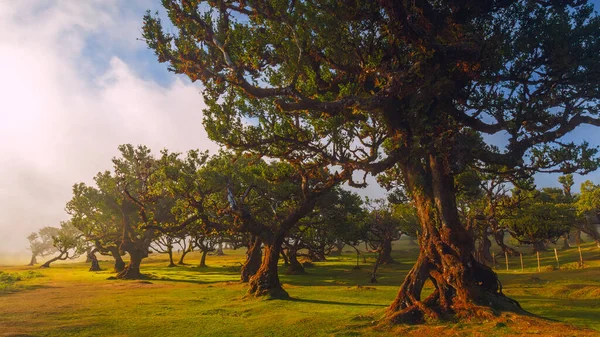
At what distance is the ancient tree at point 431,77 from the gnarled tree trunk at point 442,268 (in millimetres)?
49

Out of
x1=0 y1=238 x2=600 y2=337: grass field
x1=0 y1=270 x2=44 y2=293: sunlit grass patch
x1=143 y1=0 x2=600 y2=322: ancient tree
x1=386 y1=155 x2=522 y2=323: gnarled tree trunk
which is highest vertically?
x1=143 y1=0 x2=600 y2=322: ancient tree

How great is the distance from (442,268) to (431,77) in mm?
8174

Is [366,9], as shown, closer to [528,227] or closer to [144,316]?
[144,316]

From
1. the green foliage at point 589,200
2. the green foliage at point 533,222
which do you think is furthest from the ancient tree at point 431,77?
the green foliage at point 589,200

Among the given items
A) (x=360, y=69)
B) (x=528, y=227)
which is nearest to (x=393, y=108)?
(x=360, y=69)

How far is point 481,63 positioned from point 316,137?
8.12m

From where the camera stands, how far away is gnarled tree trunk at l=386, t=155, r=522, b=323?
1351 cm

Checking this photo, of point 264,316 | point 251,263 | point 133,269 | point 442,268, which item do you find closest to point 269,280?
point 264,316

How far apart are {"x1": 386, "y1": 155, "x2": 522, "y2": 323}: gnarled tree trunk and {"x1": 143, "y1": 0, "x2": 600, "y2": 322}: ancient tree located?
5 cm

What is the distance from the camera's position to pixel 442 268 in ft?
48.9

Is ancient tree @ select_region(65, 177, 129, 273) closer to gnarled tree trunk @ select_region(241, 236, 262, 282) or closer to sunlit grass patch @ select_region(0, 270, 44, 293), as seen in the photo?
sunlit grass patch @ select_region(0, 270, 44, 293)

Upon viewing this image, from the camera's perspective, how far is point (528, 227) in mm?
35250

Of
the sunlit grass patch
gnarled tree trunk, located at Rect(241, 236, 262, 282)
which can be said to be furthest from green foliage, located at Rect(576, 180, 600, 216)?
the sunlit grass patch

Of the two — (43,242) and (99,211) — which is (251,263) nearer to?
(99,211)
